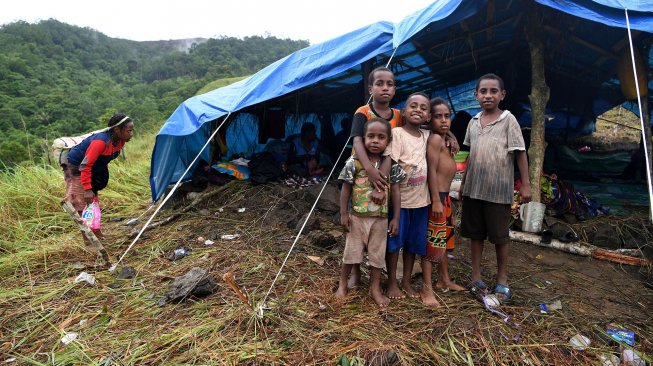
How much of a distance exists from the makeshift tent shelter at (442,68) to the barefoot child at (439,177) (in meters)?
1.32

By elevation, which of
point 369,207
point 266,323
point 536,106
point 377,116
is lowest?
point 266,323

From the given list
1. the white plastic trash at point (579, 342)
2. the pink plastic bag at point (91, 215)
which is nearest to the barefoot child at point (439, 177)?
the white plastic trash at point (579, 342)

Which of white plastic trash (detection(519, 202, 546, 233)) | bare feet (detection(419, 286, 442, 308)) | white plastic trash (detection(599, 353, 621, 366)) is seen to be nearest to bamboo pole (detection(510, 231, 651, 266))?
white plastic trash (detection(519, 202, 546, 233))

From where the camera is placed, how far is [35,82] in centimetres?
2691

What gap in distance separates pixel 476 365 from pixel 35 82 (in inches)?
1395

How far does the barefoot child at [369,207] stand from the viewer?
2.16 metres

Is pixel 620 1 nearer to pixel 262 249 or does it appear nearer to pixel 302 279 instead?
pixel 302 279

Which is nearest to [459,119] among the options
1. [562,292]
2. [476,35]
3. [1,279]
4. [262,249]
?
[476,35]

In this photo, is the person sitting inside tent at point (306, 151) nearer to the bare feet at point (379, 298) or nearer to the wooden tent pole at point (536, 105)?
the wooden tent pole at point (536, 105)

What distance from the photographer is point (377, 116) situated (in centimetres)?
233

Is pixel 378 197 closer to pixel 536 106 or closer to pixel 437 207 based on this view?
pixel 437 207

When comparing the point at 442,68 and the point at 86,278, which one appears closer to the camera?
the point at 86,278

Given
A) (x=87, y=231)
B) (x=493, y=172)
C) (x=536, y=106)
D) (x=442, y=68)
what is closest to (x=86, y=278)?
(x=87, y=231)

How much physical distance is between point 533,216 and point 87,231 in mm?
4364
